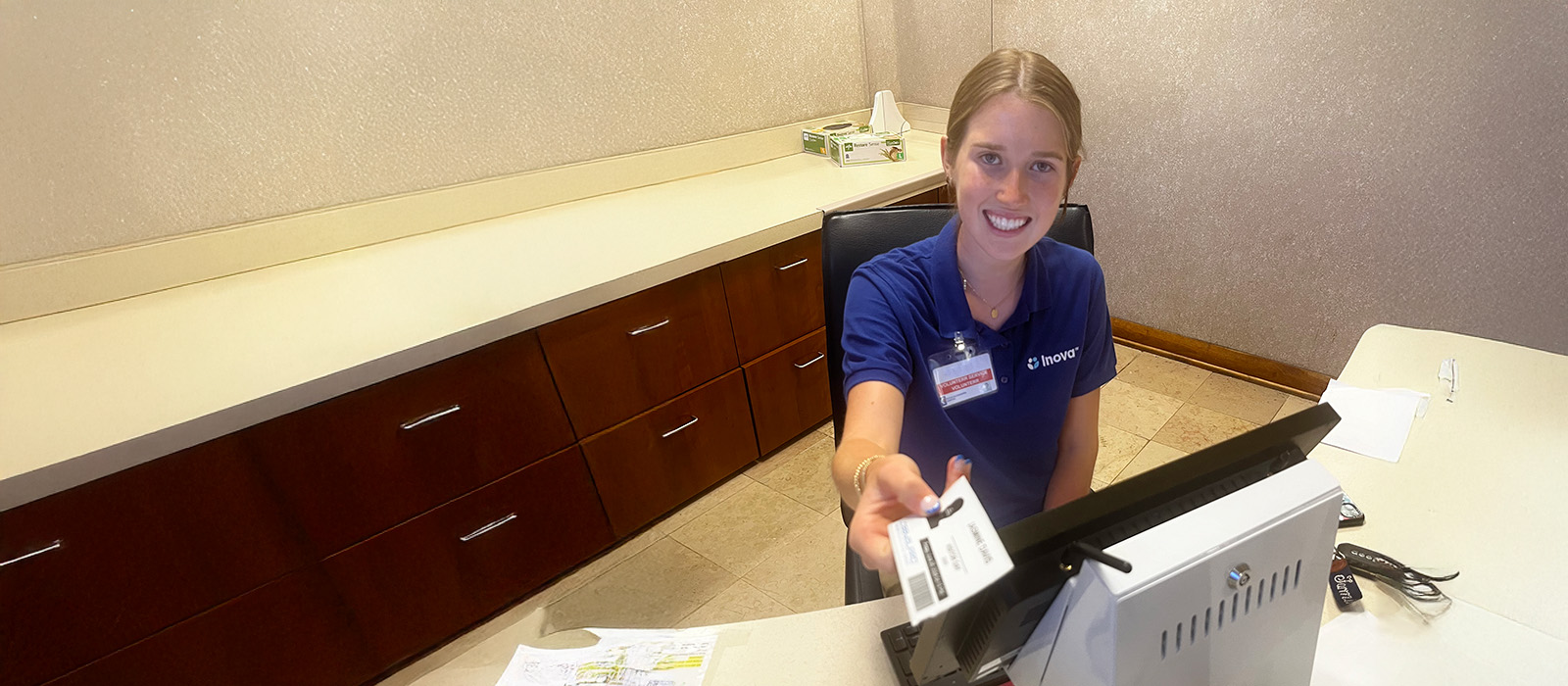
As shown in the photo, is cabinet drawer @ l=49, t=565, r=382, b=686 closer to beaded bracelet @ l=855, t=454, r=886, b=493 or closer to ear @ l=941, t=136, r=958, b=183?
beaded bracelet @ l=855, t=454, r=886, b=493

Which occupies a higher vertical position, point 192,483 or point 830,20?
point 830,20

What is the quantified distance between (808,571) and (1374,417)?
4.21 feet

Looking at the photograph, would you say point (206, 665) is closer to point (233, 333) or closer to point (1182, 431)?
point (233, 333)

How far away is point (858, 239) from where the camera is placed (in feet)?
3.67

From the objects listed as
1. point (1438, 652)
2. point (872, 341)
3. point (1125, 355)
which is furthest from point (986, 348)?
point (1125, 355)

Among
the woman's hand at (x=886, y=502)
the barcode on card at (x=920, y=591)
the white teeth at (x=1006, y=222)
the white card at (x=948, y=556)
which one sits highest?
the white teeth at (x=1006, y=222)

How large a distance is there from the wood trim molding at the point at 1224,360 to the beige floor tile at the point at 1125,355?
21mm

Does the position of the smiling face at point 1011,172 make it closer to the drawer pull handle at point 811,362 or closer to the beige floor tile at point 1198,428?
the drawer pull handle at point 811,362

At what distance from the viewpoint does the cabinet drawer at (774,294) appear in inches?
74.7

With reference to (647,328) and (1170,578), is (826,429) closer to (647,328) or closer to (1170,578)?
(647,328)

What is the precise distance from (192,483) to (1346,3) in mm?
2927

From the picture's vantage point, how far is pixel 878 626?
823mm

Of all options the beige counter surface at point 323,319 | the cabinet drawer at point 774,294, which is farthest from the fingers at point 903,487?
the cabinet drawer at point 774,294

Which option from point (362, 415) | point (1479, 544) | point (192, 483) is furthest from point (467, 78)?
point (1479, 544)
